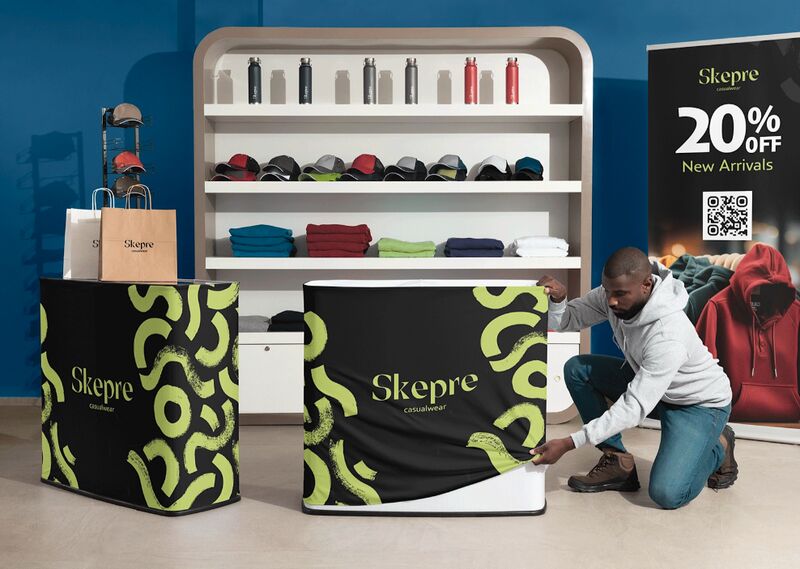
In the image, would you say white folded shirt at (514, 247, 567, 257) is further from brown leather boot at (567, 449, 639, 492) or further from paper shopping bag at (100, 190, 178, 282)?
paper shopping bag at (100, 190, 178, 282)

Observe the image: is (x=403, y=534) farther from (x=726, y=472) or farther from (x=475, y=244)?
(x=475, y=244)

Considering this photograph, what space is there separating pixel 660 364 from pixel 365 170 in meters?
2.04

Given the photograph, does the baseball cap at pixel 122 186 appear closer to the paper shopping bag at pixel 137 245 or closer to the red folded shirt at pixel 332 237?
the red folded shirt at pixel 332 237

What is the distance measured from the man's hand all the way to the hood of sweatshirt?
5.41 ft

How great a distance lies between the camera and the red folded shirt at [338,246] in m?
4.35

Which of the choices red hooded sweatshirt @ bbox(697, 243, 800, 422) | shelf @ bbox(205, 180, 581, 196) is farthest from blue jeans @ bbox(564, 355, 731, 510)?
shelf @ bbox(205, 180, 581, 196)

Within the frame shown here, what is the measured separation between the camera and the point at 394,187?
430cm

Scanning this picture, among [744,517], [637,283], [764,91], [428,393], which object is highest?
[764,91]

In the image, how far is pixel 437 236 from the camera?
463 cm

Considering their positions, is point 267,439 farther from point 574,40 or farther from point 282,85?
point 574,40

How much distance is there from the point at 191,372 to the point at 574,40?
2.65m

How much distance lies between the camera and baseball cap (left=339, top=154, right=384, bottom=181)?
4324mm

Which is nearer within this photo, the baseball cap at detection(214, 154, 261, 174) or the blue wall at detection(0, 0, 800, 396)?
the baseball cap at detection(214, 154, 261, 174)

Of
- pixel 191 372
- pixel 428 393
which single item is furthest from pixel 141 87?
pixel 428 393
